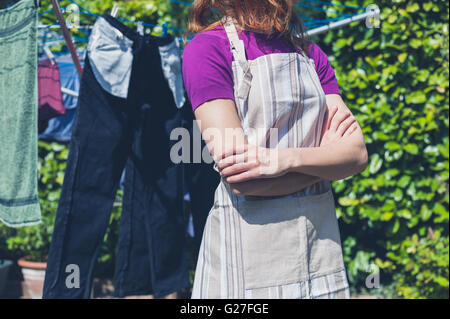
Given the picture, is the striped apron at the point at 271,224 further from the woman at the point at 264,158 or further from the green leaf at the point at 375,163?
the green leaf at the point at 375,163

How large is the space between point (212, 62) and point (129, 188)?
182 cm

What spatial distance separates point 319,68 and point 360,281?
Result: 9.09 feet

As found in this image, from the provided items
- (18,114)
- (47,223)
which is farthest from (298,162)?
(47,223)

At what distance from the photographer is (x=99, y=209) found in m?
2.53

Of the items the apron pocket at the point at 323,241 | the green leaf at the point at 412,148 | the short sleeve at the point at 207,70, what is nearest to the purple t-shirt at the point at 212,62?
the short sleeve at the point at 207,70

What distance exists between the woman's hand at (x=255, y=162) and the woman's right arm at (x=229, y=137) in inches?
0.6

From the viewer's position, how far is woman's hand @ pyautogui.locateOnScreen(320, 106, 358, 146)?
1.15 meters

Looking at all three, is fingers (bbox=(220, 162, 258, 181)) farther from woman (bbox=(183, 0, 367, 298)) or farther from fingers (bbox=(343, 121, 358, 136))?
fingers (bbox=(343, 121, 358, 136))

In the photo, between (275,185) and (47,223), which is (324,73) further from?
(47,223)

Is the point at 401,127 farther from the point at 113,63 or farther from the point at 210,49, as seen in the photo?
the point at 210,49

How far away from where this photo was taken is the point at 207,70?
1026 mm

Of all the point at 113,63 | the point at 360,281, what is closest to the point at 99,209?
the point at 113,63

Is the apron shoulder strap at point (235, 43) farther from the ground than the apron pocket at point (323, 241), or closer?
farther from the ground

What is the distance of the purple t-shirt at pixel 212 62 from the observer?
3.34ft
